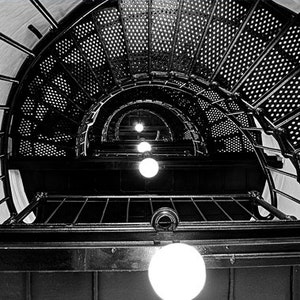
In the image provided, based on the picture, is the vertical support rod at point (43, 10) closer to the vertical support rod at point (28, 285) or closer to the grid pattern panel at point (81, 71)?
the grid pattern panel at point (81, 71)

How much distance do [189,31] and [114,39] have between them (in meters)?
0.81

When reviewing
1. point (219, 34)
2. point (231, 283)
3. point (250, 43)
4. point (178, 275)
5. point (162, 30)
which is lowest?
point (231, 283)

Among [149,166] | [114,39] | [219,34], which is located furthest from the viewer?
[149,166]

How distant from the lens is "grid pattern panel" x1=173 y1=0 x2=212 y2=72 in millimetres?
2967

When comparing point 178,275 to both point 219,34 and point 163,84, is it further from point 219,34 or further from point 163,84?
point 163,84

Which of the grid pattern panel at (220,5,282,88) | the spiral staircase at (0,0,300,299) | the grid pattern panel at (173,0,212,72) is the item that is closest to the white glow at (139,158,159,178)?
the spiral staircase at (0,0,300,299)

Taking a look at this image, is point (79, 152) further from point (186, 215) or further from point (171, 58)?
point (171, 58)

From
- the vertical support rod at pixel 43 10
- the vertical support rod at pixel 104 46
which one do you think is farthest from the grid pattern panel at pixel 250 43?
the vertical support rod at pixel 43 10

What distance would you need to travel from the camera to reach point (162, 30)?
3.23 m

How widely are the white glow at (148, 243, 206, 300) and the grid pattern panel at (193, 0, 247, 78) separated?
7.12ft

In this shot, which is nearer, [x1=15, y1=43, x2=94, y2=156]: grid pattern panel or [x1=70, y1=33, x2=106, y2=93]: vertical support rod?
[x1=70, y1=33, x2=106, y2=93]: vertical support rod

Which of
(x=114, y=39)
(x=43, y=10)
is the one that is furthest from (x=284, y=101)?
(x=43, y=10)

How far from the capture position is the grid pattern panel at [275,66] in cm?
276

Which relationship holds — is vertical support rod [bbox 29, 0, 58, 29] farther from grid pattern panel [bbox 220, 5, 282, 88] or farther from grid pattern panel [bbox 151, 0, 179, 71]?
grid pattern panel [bbox 220, 5, 282, 88]
